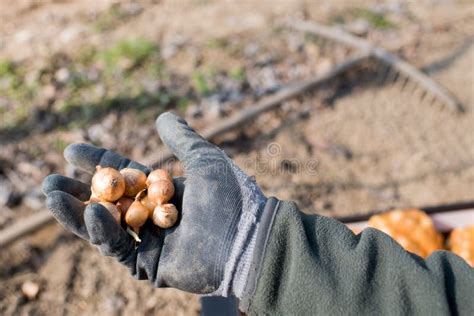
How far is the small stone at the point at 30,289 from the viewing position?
11.1 ft

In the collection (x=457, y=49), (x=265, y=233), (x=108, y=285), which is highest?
(x=265, y=233)

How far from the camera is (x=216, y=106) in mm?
4590

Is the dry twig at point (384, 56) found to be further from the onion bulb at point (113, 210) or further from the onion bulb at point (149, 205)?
the onion bulb at point (113, 210)

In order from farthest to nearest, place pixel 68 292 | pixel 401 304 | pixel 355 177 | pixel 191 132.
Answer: pixel 355 177 < pixel 68 292 < pixel 191 132 < pixel 401 304

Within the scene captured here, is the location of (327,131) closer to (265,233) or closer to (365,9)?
(365,9)

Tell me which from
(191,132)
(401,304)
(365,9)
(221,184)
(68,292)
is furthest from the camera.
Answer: (365,9)

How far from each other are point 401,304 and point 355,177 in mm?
2624

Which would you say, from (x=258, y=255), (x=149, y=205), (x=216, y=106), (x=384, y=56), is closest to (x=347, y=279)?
(x=258, y=255)

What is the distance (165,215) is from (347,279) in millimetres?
733

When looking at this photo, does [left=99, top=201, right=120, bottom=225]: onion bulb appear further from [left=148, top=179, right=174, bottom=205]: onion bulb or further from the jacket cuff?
the jacket cuff

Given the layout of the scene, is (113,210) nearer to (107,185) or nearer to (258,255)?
(107,185)

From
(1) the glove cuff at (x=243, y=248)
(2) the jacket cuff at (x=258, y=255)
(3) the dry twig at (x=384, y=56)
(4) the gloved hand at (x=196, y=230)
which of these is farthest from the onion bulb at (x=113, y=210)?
(3) the dry twig at (x=384, y=56)

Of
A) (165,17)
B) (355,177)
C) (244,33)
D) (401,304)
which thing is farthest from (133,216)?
(165,17)

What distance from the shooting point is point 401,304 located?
168cm
